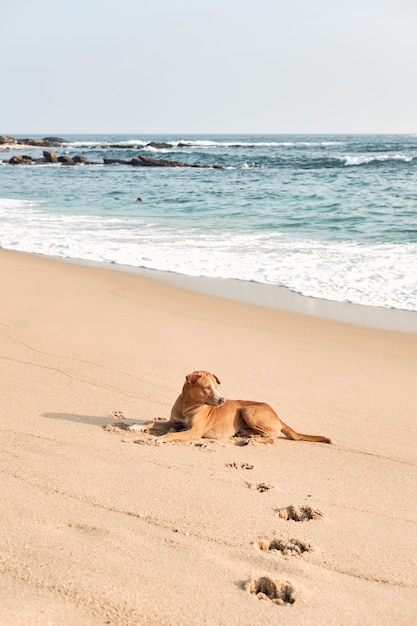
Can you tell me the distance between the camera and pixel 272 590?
321 centimetres

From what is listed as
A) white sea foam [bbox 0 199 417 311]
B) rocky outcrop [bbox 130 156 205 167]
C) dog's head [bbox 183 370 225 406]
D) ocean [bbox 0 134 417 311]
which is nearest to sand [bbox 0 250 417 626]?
dog's head [bbox 183 370 225 406]

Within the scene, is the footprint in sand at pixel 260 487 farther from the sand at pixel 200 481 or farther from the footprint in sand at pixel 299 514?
the footprint in sand at pixel 299 514

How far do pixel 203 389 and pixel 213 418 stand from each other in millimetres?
380

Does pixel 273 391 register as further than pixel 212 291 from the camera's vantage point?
No

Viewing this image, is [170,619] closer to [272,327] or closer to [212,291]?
[272,327]

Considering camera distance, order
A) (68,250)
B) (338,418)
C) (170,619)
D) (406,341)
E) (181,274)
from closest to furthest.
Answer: (170,619) < (338,418) < (406,341) < (181,274) < (68,250)

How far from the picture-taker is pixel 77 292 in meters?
9.92

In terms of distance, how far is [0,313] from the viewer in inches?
324

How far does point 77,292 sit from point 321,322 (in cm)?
352

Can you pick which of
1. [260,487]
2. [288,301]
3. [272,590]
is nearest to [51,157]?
[288,301]

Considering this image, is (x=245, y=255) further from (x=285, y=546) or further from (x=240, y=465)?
(x=285, y=546)

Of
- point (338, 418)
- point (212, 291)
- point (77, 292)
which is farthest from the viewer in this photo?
point (212, 291)

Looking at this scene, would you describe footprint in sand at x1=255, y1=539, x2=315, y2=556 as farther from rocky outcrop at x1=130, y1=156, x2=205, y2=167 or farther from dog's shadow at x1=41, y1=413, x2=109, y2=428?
rocky outcrop at x1=130, y1=156, x2=205, y2=167

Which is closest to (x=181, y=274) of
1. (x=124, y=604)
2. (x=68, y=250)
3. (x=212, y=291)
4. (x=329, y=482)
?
(x=212, y=291)
